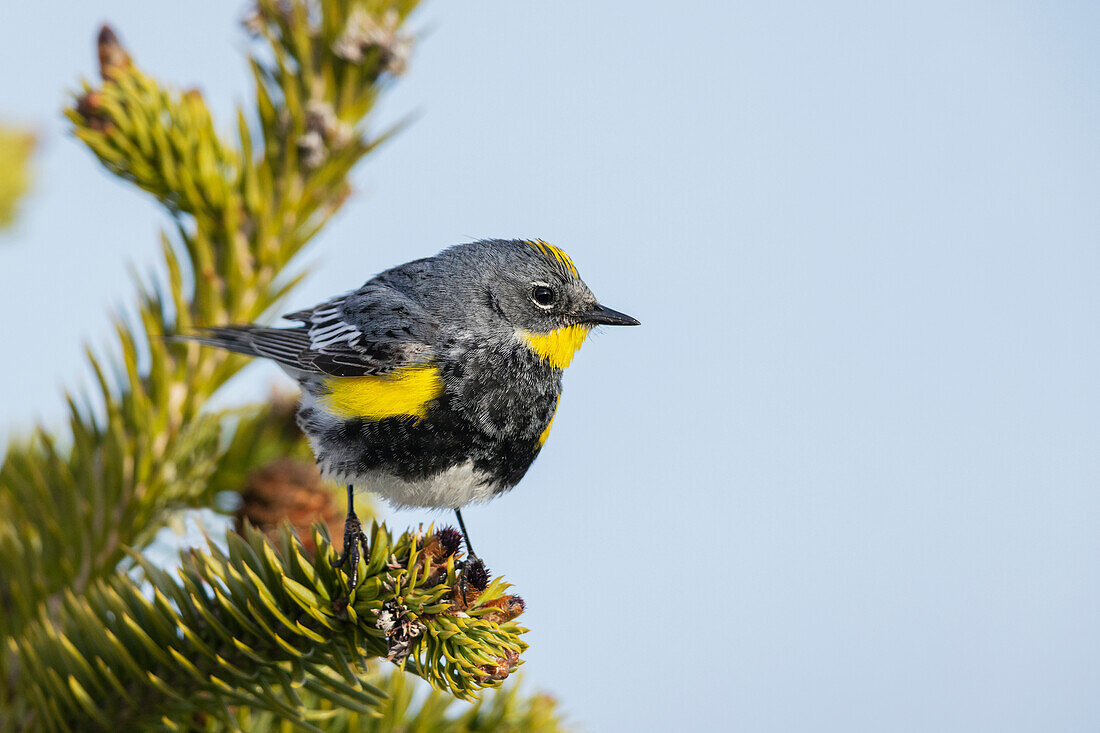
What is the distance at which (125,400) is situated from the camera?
2.16 m

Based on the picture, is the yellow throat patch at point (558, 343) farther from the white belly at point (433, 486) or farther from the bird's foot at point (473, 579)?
the bird's foot at point (473, 579)

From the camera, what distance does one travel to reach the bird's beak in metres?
2.72

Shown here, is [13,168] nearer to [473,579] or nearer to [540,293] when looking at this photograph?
[540,293]

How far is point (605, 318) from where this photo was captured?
2762 mm

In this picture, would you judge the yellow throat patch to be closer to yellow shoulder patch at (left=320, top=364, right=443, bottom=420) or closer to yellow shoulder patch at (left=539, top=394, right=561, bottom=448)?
yellow shoulder patch at (left=539, top=394, right=561, bottom=448)

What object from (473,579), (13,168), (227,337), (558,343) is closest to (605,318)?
(558,343)

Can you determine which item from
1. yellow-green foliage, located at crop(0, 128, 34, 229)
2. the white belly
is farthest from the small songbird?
yellow-green foliage, located at crop(0, 128, 34, 229)

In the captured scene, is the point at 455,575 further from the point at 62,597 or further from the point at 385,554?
the point at 62,597

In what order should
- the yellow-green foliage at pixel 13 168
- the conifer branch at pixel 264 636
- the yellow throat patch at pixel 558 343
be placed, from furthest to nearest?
the yellow-green foliage at pixel 13 168, the yellow throat patch at pixel 558 343, the conifer branch at pixel 264 636

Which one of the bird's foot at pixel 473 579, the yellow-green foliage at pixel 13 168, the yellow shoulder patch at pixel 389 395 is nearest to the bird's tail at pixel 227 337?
the yellow shoulder patch at pixel 389 395

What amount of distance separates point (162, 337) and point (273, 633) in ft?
3.01

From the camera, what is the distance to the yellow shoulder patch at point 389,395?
229 centimetres

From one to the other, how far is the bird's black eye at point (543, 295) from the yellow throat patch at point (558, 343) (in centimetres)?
9

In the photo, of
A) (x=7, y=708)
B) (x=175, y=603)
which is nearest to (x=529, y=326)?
(x=175, y=603)
